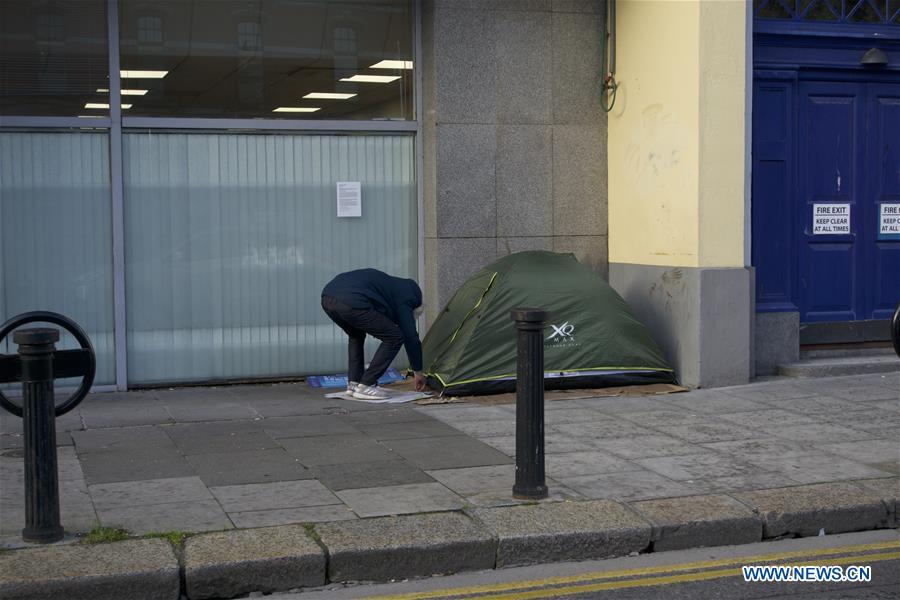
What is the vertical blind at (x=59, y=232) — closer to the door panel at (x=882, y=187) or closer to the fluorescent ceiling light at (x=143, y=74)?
the fluorescent ceiling light at (x=143, y=74)

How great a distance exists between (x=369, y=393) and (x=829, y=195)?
5.03 m

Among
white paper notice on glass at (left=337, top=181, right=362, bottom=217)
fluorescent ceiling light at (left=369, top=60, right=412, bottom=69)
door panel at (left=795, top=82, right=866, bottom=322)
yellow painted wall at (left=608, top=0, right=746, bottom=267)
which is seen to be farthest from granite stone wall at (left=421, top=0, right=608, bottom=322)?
door panel at (left=795, top=82, right=866, bottom=322)

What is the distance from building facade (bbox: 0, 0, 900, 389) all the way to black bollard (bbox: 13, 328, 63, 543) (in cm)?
492

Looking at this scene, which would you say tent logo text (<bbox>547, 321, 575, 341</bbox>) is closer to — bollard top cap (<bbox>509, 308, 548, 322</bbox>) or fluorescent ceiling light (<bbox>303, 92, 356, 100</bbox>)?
fluorescent ceiling light (<bbox>303, 92, 356, 100</bbox>)

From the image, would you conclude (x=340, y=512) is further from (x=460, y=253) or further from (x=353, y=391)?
(x=460, y=253)

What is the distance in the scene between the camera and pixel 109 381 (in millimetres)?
10422

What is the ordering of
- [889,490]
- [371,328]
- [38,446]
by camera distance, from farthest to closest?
[371,328], [889,490], [38,446]

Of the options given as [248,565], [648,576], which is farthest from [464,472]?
[248,565]

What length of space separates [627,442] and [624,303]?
8.52 ft

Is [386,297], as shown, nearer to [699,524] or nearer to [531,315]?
[531,315]

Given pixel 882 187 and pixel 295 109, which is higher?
pixel 295 109

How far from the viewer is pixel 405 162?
37.2 feet

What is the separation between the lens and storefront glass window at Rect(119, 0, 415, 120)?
34.2 ft

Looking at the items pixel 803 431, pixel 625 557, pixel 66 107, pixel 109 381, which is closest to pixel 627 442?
pixel 803 431
